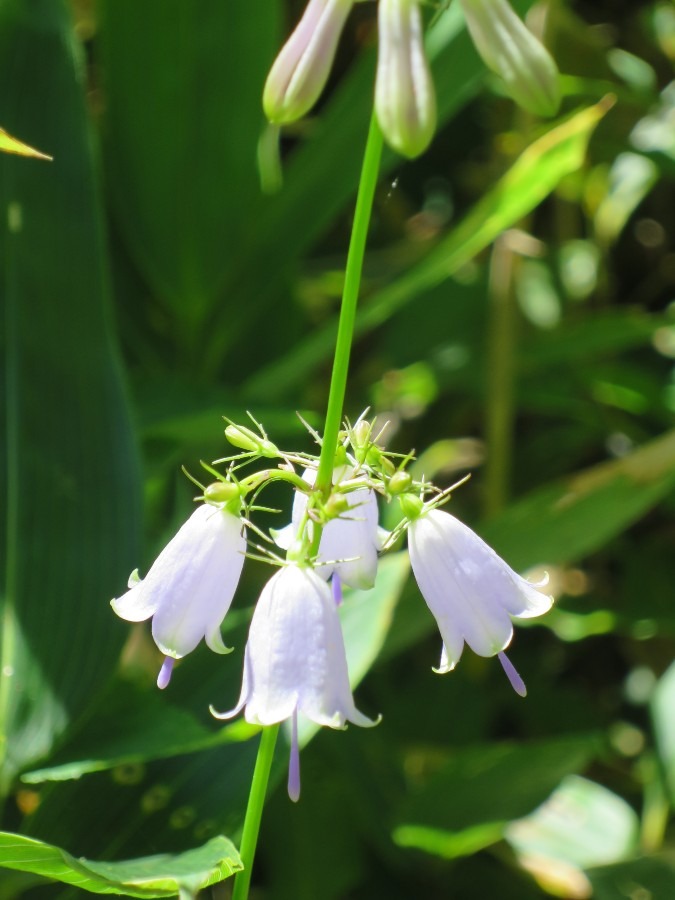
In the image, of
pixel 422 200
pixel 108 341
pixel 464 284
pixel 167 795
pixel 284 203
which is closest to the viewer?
pixel 167 795

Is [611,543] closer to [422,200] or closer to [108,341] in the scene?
[422,200]

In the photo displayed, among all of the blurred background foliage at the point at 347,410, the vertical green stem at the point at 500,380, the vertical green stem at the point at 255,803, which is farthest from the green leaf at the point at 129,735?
the vertical green stem at the point at 500,380

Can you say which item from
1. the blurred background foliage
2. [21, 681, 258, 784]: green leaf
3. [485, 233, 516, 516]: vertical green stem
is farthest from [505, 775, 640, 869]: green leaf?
[21, 681, 258, 784]: green leaf

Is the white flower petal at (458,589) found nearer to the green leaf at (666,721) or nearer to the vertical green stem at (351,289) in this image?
the vertical green stem at (351,289)

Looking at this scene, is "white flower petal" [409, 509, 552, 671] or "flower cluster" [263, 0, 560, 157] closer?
"flower cluster" [263, 0, 560, 157]

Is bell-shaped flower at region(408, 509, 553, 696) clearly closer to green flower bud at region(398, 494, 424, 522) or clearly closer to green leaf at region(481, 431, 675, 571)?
green flower bud at region(398, 494, 424, 522)

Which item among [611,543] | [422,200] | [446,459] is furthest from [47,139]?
[611,543]

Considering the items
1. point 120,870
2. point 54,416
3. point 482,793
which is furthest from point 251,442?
point 482,793
